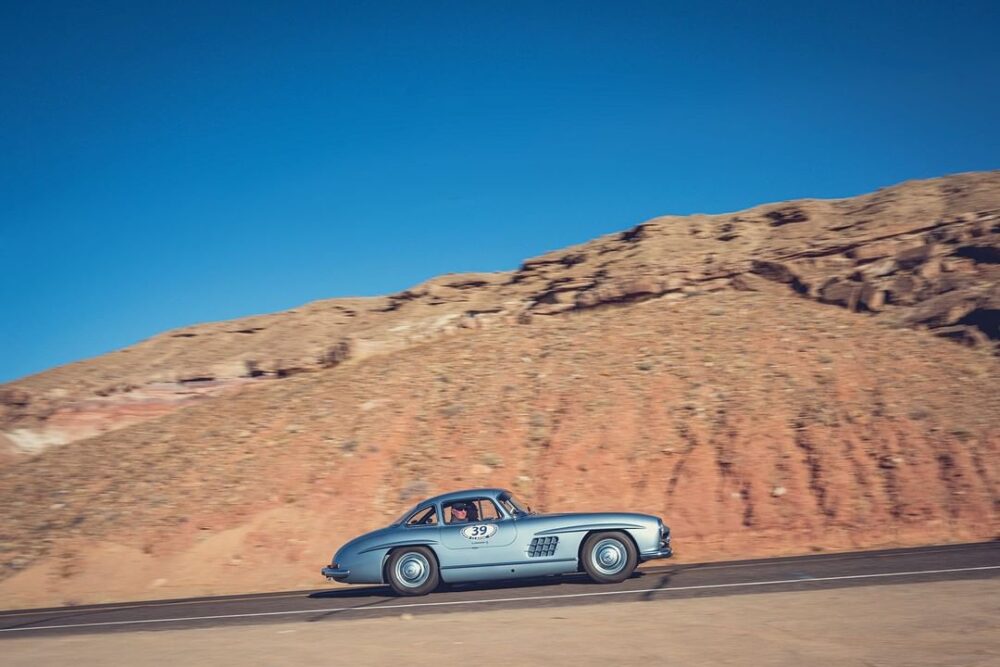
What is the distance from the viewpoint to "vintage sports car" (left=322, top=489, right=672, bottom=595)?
1212 cm

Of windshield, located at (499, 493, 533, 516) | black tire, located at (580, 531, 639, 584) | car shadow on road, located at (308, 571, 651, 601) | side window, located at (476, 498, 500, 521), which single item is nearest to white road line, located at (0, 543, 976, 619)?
car shadow on road, located at (308, 571, 651, 601)

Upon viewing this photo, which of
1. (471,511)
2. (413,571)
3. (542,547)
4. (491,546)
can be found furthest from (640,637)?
(413,571)

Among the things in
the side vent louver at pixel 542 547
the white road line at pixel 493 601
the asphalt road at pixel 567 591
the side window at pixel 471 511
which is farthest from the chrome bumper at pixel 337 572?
the side vent louver at pixel 542 547

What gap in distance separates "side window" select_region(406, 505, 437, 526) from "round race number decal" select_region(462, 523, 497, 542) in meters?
0.57

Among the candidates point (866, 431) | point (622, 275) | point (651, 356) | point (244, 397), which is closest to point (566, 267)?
point (622, 275)

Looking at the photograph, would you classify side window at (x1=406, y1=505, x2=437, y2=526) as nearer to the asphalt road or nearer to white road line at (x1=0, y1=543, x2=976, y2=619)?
the asphalt road

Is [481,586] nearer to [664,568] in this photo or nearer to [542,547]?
[542,547]

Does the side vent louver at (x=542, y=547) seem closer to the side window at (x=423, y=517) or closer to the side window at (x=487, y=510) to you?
Result: the side window at (x=487, y=510)

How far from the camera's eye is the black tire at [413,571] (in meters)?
12.7

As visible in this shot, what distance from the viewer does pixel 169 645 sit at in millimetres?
9773

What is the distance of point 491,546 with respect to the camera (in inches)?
490

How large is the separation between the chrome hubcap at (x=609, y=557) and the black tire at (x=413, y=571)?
2.38 meters

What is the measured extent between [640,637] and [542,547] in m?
4.41

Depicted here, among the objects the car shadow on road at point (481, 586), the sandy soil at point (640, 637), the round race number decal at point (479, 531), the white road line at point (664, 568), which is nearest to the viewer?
the sandy soil at point (640, 637)
